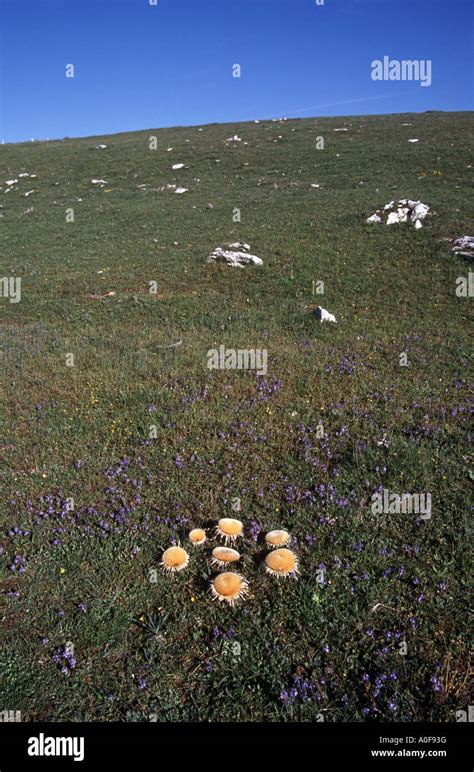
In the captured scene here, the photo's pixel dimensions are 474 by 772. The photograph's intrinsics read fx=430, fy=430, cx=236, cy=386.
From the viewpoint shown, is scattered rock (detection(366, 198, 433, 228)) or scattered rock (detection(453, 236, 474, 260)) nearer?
scattered rock (detection(453, 236, 474, 260))

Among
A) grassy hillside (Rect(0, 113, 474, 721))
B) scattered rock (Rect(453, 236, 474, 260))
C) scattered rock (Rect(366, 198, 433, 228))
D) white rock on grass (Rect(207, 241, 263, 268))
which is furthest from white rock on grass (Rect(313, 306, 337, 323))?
scattered rock (Rect(366, 198, 433, 228))

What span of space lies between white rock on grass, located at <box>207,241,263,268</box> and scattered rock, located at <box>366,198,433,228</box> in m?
8.28

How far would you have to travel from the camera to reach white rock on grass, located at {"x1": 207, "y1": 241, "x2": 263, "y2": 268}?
1955cm

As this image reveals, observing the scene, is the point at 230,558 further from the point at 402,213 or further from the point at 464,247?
the point at 402,213

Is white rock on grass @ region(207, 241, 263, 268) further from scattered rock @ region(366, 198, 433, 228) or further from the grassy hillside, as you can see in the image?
scattered rock @ region(366, 198, 433, 228)

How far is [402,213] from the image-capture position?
23719 mm

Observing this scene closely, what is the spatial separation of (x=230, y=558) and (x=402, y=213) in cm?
2372

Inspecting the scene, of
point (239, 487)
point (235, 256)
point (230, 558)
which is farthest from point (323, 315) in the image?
point (230, 558)

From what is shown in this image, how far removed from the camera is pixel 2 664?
4156 millimetres

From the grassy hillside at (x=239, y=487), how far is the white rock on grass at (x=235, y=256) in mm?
846

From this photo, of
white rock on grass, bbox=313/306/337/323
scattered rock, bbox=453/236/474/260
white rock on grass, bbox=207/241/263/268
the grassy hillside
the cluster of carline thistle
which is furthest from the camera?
white rock on grass, bbox=207/241/263/268

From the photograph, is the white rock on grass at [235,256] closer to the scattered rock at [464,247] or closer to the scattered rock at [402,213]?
the scattered rock at [402,213]

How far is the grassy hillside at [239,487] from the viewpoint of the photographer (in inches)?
161
